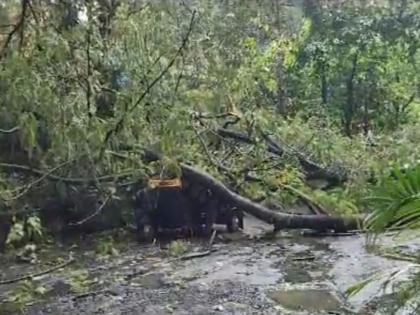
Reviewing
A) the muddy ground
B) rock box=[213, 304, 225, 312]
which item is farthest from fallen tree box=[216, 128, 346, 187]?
rock box=[213, 304, 225, 312]

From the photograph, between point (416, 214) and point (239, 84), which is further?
point (239, 84)

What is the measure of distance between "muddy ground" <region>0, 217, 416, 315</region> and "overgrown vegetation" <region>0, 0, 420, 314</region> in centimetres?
35

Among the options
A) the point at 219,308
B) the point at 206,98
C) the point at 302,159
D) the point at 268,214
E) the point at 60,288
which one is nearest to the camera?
the point at 219,308

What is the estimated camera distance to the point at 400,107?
9.40 meters

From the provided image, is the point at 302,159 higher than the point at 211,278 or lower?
higher

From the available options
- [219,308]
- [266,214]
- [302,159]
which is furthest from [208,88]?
[219,308]

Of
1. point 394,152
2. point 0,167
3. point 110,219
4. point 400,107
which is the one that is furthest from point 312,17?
point 0,167

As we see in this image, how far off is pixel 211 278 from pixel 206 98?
1.57 meters

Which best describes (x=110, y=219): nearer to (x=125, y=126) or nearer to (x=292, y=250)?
(x=292, y=250)

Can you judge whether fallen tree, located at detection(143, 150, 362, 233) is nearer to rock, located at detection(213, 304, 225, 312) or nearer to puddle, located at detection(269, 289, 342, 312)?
puddle, located at detection(269, 289, 342, 312)

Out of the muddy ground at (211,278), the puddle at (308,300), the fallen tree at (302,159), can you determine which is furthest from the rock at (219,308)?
the fallen tree at (302,159)

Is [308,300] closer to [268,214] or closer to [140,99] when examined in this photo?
[140,99]

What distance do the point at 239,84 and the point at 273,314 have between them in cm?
261

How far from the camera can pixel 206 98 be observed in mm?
5770
